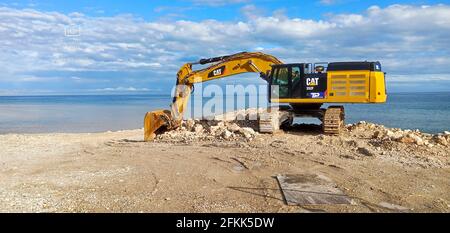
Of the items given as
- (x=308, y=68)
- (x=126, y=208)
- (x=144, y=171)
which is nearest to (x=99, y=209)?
(x=126, y=208)

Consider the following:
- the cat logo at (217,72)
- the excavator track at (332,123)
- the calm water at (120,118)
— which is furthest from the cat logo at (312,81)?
the calm water at (120,118)

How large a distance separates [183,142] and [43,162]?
4.25 metres

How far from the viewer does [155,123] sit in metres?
15.2

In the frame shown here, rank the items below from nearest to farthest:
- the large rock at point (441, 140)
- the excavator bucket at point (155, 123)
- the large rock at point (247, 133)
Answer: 1. the large rock at point (441, 140)
2. the large rock at point (247, 133)
3. the excavator bucket at point (155, 123)

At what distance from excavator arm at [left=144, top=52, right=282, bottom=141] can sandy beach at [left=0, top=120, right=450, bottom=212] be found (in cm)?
161

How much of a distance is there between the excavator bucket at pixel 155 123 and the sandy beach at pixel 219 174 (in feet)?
3.97

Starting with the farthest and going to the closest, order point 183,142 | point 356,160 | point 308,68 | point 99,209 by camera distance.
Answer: point 308,68 → point 183,142 → point 356,160 → point 99,209

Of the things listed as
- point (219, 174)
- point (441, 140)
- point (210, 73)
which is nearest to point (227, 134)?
point (210, 73)

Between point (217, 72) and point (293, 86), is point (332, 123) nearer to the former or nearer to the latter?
point (293, 86)

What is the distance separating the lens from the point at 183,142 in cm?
1384

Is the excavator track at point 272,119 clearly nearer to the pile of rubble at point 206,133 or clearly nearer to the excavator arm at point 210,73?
the pile of rubble at point 206,133

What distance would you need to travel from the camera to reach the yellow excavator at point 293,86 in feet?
45.9
